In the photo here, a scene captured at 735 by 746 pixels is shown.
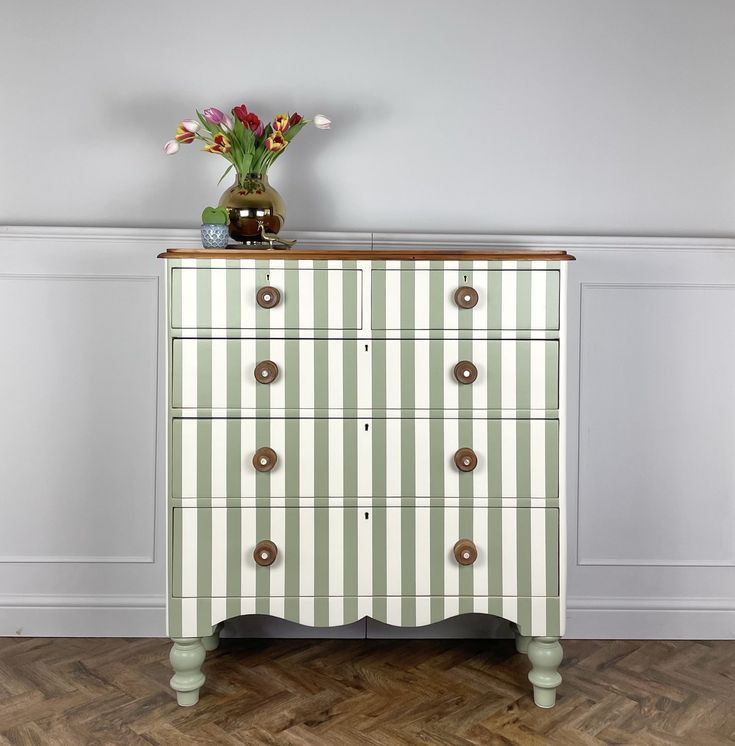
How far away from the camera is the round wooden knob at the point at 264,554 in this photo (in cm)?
202

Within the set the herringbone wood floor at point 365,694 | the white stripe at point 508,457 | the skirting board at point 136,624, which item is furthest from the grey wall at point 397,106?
the herringbone wood floor at point 365,694

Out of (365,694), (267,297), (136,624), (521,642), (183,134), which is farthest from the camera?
(136,624)

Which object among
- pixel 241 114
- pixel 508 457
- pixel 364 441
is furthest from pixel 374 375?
pixel 241 114

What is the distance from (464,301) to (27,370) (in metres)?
1.53

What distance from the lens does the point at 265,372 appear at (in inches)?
79.0

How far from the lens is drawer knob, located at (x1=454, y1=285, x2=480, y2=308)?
2.00m

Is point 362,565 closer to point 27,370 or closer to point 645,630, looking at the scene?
point 645,630

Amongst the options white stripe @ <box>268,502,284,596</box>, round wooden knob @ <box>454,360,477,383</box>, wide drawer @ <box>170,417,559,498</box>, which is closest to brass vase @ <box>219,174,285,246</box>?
wide drawer @ <box>170,417,559,498</box>

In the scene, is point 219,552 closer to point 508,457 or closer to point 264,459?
point 264,459

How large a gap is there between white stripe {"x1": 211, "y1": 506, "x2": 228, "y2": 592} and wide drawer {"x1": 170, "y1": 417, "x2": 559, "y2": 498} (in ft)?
0.21

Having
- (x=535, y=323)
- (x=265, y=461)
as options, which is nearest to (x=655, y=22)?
(x=535, y=323)

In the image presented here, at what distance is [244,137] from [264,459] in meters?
0.95

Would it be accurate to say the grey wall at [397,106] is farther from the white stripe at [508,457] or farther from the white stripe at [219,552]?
the white stripe at [219,552]

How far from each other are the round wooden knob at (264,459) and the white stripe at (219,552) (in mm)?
156
